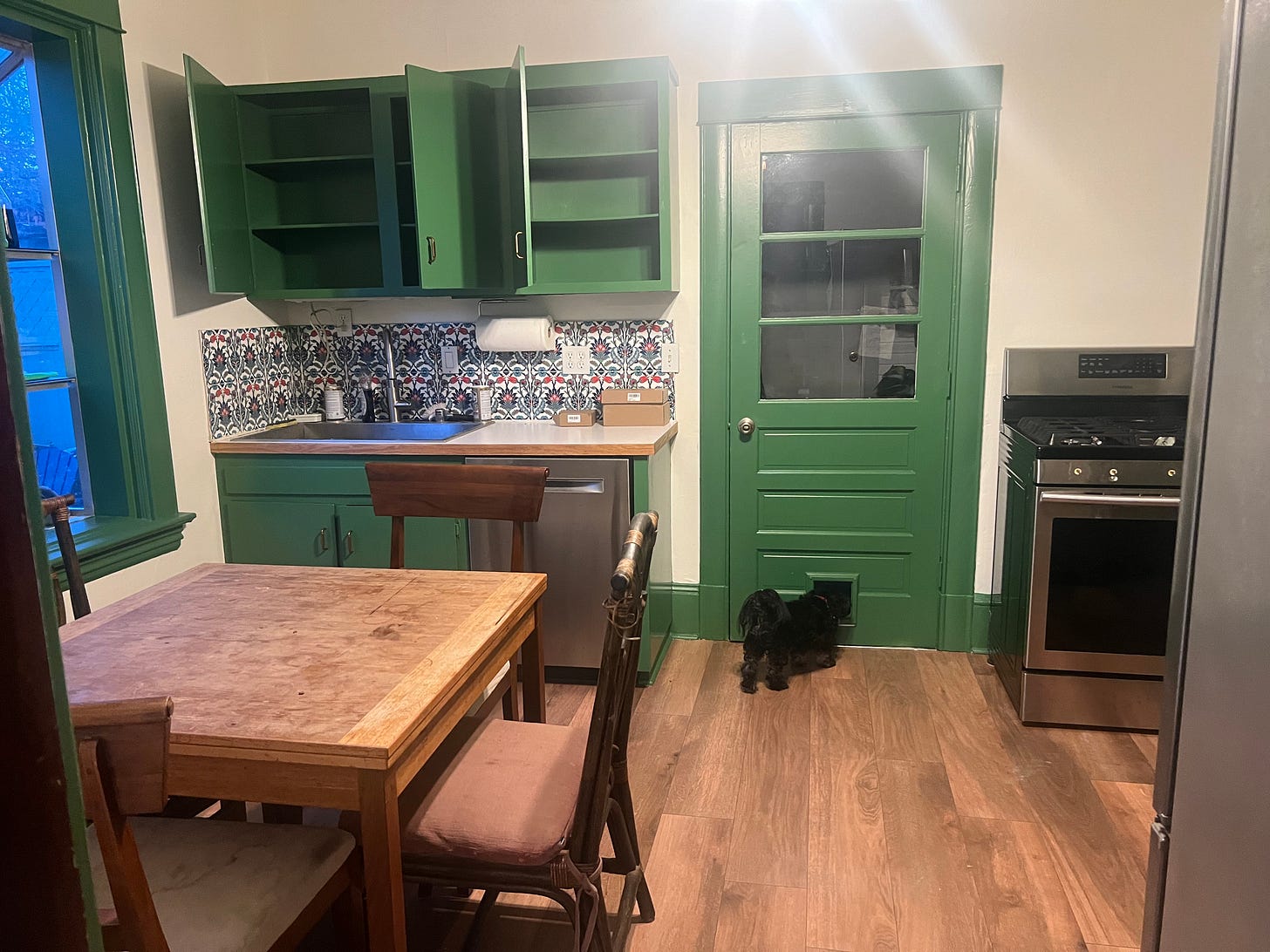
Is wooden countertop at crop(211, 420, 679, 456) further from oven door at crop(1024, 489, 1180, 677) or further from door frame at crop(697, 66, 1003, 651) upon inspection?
oven door at crop(1024, 489, 1180, 677)

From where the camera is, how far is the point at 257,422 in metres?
3.56

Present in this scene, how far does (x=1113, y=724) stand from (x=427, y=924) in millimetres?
2187

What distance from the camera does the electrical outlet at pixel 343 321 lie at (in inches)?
149

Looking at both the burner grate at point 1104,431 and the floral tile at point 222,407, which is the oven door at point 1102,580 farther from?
the floral tile at point 222,407

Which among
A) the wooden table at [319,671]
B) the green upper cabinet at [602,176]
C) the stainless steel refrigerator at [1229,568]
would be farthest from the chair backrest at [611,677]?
the green upper cabinet at [602,176]

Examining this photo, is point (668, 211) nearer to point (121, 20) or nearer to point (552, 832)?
point (121, 20)

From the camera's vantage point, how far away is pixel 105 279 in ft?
8.98

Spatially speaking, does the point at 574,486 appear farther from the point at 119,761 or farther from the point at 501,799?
the point at 119,761

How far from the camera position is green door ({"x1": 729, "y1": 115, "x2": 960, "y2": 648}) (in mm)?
3324

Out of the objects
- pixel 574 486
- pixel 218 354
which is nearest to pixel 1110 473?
pixel 574 486

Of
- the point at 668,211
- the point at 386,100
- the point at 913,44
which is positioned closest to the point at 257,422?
the point at 386,100

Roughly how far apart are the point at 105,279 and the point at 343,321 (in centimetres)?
113

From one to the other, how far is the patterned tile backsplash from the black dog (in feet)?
2.97

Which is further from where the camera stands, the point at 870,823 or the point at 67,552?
the point at 870,823
